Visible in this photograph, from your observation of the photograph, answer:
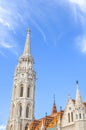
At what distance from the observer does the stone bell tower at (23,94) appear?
300 ft

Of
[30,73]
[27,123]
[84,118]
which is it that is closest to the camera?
[84,118]

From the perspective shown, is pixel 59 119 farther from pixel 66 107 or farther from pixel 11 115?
pixel 11 115

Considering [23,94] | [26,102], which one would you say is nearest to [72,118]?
[26,102]

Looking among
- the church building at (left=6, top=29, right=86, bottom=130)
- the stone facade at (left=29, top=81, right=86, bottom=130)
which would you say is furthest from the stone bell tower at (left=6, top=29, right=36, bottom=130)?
the stone facade at (left=29, top=81, right=86, bottom=130)

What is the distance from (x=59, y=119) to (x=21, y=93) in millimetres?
28545

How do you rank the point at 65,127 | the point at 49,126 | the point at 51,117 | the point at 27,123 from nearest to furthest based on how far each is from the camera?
1. the point at 65,127
2. the point at 49,126
3. the point at 51,117
4. the point at 27,123

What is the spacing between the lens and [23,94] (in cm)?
9531

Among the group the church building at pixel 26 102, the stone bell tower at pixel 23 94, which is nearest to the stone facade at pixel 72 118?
the church building at pixel 26 102

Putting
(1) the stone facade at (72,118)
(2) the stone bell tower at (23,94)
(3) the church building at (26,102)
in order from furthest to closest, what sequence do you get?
(2) the stone bell tower at (23,94)
(3) the church building at (26,102)
(1) the stone facade at (72,118)

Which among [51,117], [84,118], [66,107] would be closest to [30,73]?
[51,117]

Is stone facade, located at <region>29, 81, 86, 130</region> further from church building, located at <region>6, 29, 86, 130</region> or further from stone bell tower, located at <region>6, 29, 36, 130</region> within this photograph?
stone bell tower, located at <region>6, 29, 36, 130</region>

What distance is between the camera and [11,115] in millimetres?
94438

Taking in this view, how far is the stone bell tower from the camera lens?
9138 cm

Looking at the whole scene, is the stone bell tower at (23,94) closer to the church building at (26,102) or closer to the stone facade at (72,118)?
the church building at (26,102)
